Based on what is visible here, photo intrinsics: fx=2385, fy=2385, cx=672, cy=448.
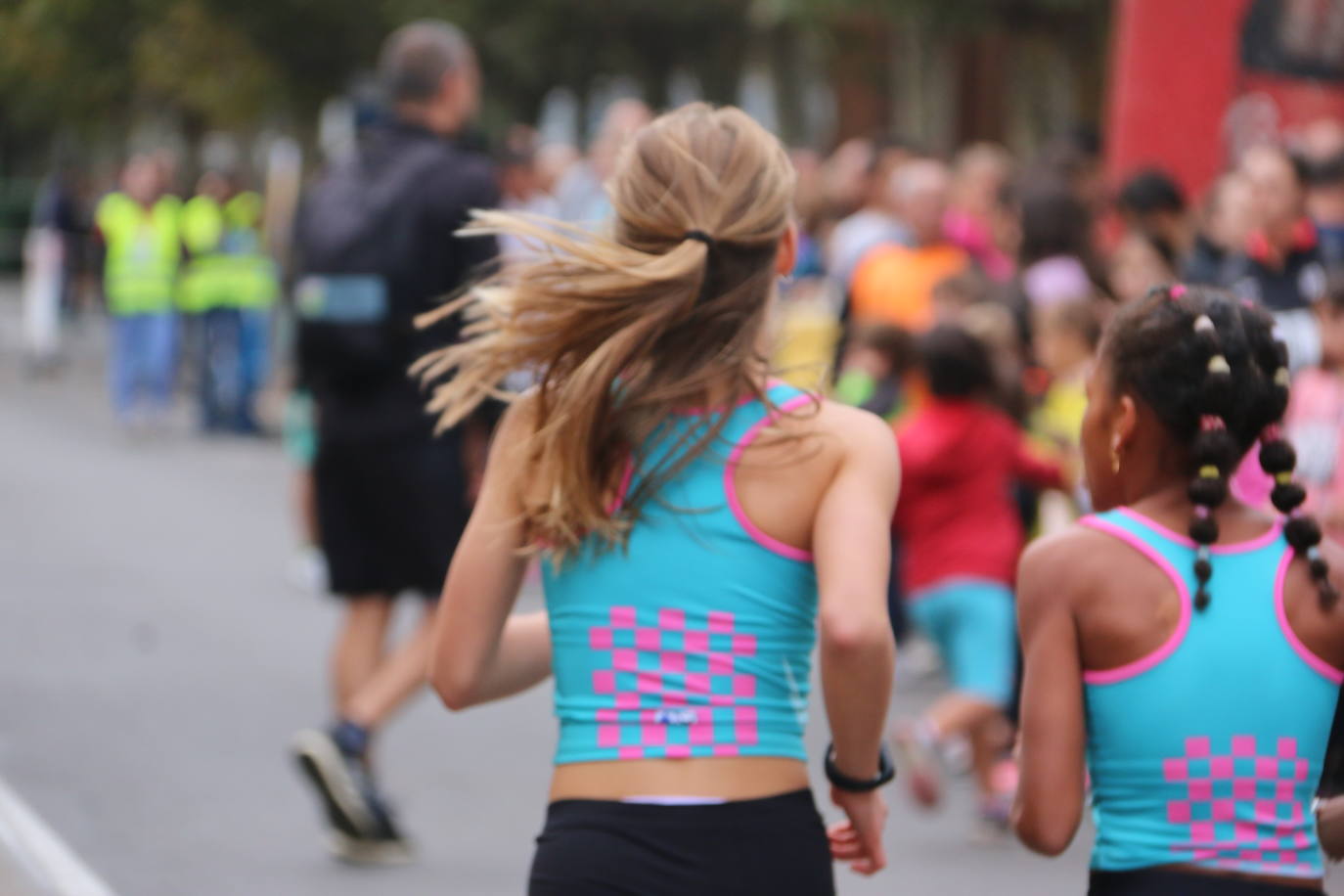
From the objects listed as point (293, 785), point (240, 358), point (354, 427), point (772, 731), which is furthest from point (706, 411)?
point (240, 358)

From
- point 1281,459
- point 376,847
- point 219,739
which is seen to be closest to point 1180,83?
point 219,739

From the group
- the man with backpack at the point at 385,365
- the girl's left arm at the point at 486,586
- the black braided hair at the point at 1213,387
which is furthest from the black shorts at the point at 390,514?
the black braided hair at the point at 1213,387

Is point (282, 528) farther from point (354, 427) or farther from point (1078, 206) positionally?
point (354, 427)

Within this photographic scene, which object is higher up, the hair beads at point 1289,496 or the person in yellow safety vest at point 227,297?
the hair beads at point 1289,496

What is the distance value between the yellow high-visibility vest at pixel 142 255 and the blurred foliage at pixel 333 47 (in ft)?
18.5

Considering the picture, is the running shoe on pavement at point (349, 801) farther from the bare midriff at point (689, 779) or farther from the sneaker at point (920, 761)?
the bare midriff at point (689, 779)

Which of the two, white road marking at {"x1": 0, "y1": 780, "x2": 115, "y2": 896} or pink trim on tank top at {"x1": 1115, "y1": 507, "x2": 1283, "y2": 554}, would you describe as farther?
white road marking at {"x1": 0, "y1": 780, "x2": 115, "y2": 896}

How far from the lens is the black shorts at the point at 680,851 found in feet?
9.87

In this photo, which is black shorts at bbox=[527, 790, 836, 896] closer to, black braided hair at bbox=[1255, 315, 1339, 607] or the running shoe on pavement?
black braided hair at bbox=[1255, 315, 1339, 607]

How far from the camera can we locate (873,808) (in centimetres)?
319

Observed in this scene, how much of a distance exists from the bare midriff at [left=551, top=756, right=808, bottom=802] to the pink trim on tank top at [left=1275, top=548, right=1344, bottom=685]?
0.65 m

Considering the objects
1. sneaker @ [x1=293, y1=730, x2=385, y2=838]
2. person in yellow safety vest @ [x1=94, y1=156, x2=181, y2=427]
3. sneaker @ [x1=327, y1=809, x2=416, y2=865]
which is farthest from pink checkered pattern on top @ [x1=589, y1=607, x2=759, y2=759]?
person in yellow safety vest @ [x1=94, y1=156, x2=181, y2=427]

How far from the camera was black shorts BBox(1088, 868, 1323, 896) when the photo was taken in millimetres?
2875

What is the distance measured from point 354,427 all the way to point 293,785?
4.78 ft
